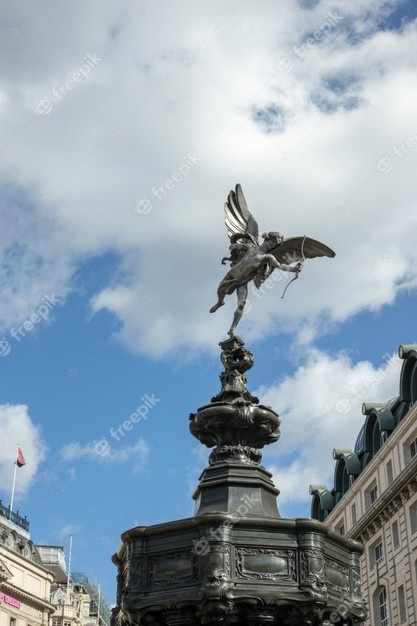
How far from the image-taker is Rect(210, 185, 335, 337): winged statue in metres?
12.2

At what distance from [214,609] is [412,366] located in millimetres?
44441

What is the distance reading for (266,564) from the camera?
9328mm

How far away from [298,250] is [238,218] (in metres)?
1.13

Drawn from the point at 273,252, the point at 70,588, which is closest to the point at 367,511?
the point at 273,252

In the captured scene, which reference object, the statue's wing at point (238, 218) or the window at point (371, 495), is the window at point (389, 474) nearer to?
the window at point (371, 495)

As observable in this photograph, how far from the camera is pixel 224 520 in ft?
30.6

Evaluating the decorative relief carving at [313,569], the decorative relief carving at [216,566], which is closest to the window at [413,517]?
the decorative relief carving at [313,569]

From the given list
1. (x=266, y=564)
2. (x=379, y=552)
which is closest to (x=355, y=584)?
(x=266, y=564)

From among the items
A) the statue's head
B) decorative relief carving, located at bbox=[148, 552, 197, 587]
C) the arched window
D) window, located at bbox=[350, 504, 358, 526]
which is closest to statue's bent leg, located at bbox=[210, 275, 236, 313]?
the statue's head

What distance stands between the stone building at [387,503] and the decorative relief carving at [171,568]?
124 ft

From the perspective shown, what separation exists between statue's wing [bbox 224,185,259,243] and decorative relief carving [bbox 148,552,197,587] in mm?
5280

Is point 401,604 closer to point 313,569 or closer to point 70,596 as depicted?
point 313,569

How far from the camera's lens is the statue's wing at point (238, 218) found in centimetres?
1284

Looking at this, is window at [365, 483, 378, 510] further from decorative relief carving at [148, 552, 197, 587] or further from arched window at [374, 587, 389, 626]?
decorative relief carving at [148, 552, 197, 587]
